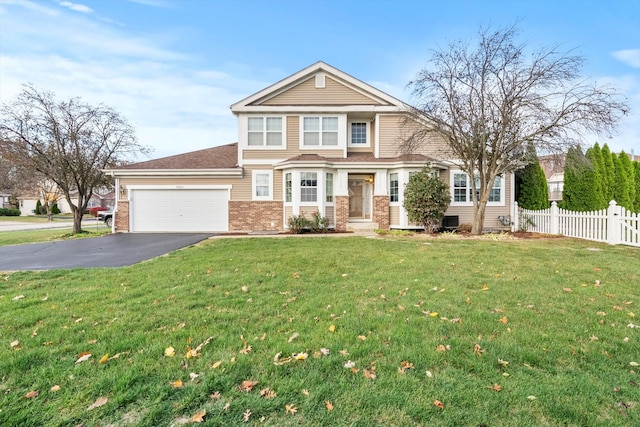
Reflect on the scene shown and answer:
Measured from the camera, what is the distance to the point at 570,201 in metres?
14.4

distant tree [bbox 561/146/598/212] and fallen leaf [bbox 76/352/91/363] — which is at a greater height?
distant tree [bbox 561/146/598/212]

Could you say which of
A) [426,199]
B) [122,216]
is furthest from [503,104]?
[122,216]

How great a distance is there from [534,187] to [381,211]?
7294 millimetres

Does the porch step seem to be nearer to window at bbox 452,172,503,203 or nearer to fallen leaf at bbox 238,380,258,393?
window at bbox 452,172,503,203

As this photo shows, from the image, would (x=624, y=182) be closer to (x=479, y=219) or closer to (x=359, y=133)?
(x=479, y=219)

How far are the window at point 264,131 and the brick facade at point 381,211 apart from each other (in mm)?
5645

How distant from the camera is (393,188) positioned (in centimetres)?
1512

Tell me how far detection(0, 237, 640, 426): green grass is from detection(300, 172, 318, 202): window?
8583mm

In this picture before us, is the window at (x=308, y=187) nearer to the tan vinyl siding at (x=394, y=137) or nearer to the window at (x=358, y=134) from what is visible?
the window at (x=358, y=134)

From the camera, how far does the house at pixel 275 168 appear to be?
15.6 meters

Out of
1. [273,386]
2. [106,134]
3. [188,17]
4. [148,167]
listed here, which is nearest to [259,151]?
[148,167]

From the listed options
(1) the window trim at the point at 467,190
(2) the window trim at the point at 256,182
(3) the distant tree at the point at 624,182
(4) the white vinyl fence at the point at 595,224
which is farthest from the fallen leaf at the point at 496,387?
(3) the distant tree at the point at 624,182

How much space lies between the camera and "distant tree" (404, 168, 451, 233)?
13156 mm

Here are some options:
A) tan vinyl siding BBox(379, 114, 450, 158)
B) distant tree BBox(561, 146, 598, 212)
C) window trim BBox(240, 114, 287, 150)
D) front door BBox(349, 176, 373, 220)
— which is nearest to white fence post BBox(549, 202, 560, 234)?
distant tree BBox(561, 146, 598, 212)
